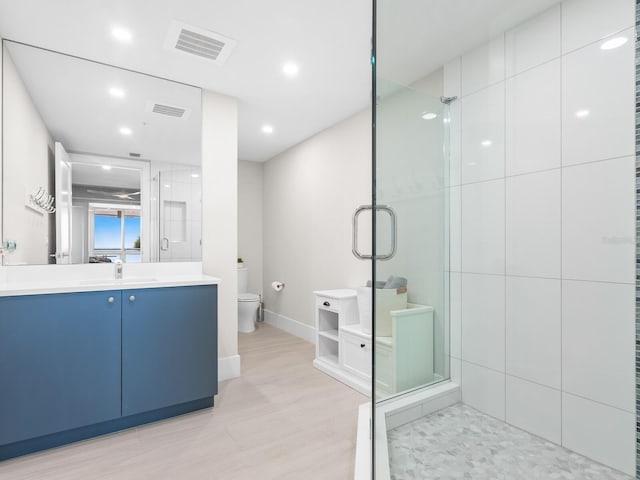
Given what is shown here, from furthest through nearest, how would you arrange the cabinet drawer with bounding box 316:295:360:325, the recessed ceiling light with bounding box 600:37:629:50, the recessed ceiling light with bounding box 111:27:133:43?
the cabinet drawer with bounding box 316:295:360:325, the recessed ceiling light with bounding box 111:27:133:43, the recessed ceiling light with bounding box 600:37:629:50

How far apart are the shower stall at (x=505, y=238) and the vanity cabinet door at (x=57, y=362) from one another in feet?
5.09

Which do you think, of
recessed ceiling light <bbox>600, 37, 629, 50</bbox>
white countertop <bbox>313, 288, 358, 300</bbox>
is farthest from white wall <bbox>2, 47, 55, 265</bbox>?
recessed ceiling light <bbox>600, 37, 629, 50</bbox>

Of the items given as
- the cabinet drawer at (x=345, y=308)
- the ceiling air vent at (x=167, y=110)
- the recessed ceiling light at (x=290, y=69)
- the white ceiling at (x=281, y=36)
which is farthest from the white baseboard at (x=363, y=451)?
the ceiling air vent at (x=167, y=110)

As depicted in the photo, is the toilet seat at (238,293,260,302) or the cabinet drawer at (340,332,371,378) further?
the toilet seat at (238,293,260,302)

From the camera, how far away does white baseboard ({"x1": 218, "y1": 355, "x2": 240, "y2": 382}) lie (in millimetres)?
2785

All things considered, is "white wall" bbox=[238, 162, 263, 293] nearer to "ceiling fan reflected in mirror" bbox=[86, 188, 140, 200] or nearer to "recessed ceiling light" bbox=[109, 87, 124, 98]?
"ceiling fan reflected in mirror" bbox=[86, 188, 140, 200]

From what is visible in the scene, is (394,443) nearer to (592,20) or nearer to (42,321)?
(592,20)

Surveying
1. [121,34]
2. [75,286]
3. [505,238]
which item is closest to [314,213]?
[121,34]

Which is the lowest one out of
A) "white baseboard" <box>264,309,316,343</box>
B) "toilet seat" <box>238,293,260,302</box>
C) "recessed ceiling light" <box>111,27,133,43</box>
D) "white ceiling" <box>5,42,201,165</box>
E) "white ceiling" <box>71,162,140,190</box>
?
"white baseboard" <box>264,309,316,343</box>

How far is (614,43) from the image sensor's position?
0.90m

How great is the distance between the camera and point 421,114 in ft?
5.26

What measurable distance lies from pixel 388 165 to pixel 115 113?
2206 mm

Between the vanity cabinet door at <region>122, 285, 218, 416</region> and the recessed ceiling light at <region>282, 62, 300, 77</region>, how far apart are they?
5.43ft

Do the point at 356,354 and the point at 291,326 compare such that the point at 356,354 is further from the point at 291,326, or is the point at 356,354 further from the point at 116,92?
the point at 116,92
